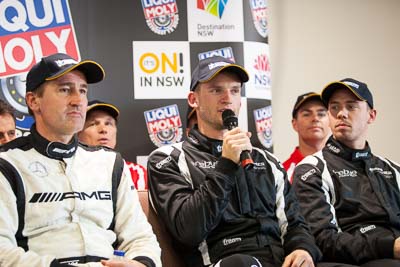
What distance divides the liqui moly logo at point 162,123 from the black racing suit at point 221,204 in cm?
102

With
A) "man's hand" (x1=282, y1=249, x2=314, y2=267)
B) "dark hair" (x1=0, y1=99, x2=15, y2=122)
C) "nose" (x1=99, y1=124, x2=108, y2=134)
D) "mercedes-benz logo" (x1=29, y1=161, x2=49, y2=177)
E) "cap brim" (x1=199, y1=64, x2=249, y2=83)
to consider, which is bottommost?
"man's hand" (x1=282, y1=249, x2=314, y2=267)

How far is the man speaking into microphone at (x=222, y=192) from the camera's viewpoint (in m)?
2.22

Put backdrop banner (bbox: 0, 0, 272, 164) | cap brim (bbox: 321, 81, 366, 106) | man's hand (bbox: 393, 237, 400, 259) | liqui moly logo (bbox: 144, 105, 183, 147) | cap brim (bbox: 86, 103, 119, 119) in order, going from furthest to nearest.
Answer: liqui moly logo (bbox: 144, 105, 183, 147) → backdrop banner (bbox: 0, 0, 272, 164) → cap brim (bbox: 86, 103, 119, 119) → cap brim (bbox: 321, 81, 366, 106) → man's hand (bbox: 393, 237, 400, 259)

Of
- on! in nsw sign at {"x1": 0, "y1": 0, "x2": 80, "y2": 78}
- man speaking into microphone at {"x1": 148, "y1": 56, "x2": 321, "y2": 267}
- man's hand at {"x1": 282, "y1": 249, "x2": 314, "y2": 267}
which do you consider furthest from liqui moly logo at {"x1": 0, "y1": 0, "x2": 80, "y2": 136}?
man's hand at {"x1": 282, "y1": 249, "x2": 314, "y2": 267}

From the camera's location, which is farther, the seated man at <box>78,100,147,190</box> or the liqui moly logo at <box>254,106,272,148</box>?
the liqui moly logo at <box>254,106,272,148</box>

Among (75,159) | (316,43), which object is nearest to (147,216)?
(75,159)

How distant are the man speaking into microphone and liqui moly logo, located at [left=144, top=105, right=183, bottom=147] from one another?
3.16ft

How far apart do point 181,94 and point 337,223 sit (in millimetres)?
1337

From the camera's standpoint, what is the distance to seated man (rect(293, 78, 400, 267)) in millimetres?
2457

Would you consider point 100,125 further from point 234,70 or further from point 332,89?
point 332,89

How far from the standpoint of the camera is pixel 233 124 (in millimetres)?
2340

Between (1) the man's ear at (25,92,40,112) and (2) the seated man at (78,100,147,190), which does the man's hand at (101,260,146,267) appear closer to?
(1) the man's ear at (25,92,40,112)

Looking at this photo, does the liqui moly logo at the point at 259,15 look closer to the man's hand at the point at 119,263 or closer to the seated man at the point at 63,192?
the seated man at the point at 63,192

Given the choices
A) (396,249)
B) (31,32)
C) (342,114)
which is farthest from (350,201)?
(31,32)
